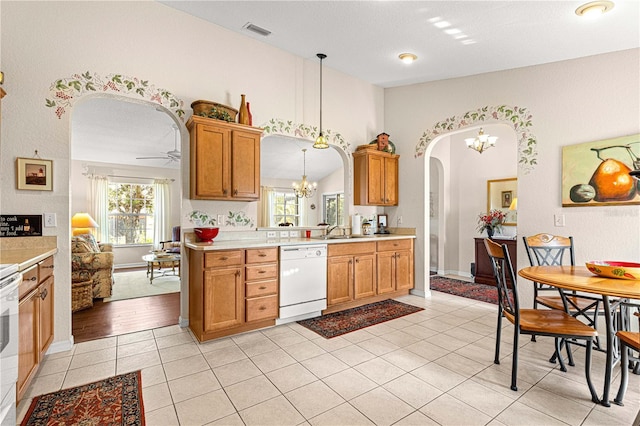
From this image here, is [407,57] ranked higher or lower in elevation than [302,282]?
higher

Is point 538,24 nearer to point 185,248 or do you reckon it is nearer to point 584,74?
point 584,74

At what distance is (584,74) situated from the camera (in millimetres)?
3445

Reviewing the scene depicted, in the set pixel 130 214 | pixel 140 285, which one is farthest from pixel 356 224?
pixel 130 214

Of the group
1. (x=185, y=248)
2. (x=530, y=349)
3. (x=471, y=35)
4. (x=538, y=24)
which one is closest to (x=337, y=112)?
(x=471, y=35)

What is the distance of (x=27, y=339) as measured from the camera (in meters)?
1.99

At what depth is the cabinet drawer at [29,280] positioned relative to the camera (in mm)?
1947

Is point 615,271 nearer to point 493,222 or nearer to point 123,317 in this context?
point 493,222

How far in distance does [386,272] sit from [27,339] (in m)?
3.68

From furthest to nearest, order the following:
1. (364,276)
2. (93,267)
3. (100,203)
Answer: (100,203)
(93,267)
(364,276)

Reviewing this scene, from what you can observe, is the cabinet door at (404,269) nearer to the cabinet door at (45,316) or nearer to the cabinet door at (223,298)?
the cabinet door at (223,298)

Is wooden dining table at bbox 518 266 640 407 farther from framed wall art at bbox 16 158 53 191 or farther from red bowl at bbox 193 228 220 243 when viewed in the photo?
framed wall art at bbox 16 158 53 191

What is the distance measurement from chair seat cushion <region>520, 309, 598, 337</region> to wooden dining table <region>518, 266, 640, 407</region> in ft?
0.45

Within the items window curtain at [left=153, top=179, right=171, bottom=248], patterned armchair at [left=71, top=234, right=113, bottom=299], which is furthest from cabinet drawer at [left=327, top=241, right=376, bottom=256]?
window curtain at [left=153, top=179, right=171, bottom=248]

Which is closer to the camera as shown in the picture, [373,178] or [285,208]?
[373,178]
